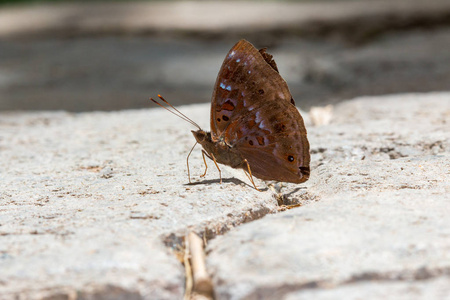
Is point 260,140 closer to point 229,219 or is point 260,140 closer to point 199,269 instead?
point 229,219

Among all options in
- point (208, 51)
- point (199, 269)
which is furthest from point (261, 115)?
point (208, 51)

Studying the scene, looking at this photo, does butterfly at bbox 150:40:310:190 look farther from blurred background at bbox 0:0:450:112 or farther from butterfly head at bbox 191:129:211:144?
blurred background at bbox 0:0:450:112

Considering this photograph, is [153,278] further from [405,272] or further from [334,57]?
[334,57]

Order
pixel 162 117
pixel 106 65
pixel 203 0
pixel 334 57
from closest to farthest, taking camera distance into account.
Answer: pixel 162 117, pixel 334 57, pixel 106 65, pixel 203 0

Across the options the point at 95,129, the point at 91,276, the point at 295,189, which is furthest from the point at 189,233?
the point at 95,129

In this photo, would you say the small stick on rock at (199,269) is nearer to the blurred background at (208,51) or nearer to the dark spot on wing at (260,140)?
the dark spot on wing at (260,140)

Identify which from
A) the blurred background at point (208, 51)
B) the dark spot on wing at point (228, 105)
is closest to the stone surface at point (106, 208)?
the dark spot on wing at point (228, 105)

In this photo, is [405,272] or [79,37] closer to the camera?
[405,272]
